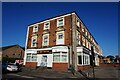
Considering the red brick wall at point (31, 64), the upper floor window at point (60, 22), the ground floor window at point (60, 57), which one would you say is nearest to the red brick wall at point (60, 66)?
the ground floor window at point (60, 57)

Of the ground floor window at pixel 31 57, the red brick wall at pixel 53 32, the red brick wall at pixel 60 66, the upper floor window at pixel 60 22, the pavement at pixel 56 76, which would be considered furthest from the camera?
the ground floor window at pixel 31 57

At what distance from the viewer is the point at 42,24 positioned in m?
27.6

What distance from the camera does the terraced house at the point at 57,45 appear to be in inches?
875

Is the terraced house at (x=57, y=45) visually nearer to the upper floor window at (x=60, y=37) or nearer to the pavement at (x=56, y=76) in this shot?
the upper floor window at (x=60, y=37)

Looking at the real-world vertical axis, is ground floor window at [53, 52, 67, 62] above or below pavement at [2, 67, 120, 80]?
above

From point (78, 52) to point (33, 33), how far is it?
10.9 m

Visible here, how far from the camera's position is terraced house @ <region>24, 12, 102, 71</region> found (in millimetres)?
22219

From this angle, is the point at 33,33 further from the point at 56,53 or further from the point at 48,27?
the point at 56,53

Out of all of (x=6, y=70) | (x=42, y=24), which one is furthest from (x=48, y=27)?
(x=6, y=70)

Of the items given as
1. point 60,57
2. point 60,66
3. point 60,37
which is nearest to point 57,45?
point 60,37

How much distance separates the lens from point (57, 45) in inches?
913

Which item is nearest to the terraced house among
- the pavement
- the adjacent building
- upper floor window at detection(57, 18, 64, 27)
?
upper floor window at detection(57, 18, 64, 27)

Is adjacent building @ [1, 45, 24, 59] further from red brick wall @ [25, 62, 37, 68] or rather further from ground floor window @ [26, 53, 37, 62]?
red brick wall @ [25, 62, 37, 68]

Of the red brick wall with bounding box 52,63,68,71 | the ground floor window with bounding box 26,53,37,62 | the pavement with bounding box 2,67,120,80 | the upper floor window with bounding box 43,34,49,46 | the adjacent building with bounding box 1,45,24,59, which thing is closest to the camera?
the pavement with bounding box 2,67,120,80
